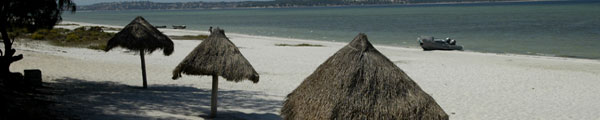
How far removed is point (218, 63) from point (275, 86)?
17.1 ft

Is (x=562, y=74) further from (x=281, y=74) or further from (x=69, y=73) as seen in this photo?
(x=69, y=73)

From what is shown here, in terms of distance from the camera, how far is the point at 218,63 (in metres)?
8.93

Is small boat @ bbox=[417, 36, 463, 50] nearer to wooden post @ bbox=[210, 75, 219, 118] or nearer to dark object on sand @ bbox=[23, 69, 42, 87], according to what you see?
wooden post @ bbox=[210, 75, 219, 118]

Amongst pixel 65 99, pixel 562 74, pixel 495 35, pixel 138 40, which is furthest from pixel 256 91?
pixel 495 35

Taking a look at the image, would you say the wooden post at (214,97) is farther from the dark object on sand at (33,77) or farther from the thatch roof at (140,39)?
the dark object on sand at (33,77)

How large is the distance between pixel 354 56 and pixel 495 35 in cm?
3486

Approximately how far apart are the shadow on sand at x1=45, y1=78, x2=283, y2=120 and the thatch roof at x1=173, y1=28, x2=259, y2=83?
894 millimetres

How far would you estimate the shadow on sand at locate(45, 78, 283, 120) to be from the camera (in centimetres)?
931

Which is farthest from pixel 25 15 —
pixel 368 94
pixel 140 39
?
pixel 368 94

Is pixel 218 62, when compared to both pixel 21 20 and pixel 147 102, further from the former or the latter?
pixel 21 20

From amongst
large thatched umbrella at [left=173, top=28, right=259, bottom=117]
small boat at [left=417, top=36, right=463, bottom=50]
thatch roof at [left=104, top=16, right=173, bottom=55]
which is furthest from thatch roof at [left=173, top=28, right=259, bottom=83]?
small boat at [left=417, top=36, right=463, bottom=50]

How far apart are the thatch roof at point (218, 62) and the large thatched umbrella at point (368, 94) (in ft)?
9.64

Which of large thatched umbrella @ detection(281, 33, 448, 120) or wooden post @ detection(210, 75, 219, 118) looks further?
wooden post @ detection(210, 75, 219, 118)

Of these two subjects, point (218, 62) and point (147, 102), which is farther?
→ point (147, 102)
